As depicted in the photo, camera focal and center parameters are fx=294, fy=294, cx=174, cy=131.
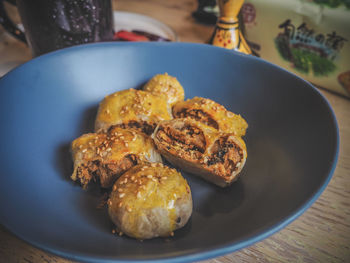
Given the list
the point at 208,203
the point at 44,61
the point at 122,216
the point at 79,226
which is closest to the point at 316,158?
the point at 208,203

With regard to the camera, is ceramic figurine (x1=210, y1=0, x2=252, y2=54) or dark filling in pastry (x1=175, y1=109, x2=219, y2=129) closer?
dark filling in pastry (x1=175, y1=109, x2=219, y2=129)

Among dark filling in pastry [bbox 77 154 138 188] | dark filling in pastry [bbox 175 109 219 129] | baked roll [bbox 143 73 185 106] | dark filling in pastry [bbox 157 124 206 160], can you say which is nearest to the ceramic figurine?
baked roll [bbox 143 73 185 106]

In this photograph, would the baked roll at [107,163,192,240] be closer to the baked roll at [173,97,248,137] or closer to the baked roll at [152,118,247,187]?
the baked roll at [152,118,247,187]

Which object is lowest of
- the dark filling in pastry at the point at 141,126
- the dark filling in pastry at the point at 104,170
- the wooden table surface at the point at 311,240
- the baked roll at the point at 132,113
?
the wooden table surface at the point at 311,240

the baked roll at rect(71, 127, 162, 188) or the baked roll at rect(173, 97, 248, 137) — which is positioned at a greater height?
the baked roll at rect(173, 97, 248, 137)

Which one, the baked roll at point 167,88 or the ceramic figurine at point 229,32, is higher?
the ceramic figurine at point 229,32

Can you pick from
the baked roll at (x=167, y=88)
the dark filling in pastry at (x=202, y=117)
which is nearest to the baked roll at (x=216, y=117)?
the dark filling in pastry at (x=202, y=117)

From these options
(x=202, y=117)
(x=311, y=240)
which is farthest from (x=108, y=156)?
(x=311, y=240)

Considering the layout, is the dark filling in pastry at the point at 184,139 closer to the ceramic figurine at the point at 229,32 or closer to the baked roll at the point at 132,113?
the baked roll at the point at 132,113
